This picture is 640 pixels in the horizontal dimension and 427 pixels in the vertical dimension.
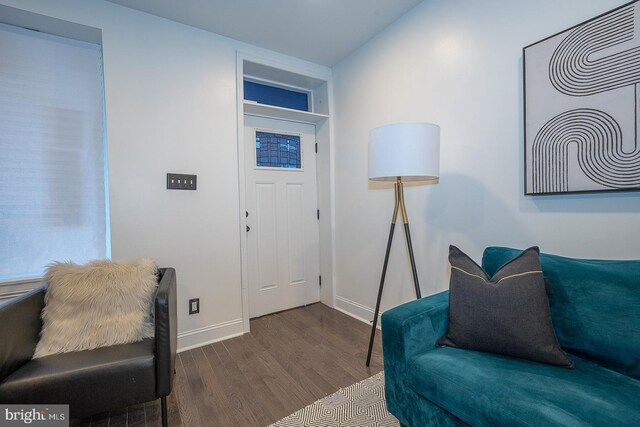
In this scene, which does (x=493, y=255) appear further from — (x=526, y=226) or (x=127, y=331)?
(x=127, y=331)

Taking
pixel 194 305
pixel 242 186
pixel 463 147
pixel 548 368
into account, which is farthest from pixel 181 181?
pixel 548 368

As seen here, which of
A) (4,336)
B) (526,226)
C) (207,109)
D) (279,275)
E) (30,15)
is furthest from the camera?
(279,275)

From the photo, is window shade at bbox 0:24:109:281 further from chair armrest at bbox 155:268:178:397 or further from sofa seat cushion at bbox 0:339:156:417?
chair armrest at bbox 155:268:178:397

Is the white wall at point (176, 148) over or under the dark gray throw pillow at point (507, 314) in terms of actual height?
over

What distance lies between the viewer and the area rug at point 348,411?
148 cm

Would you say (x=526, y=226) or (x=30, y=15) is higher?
(x=30, y=15)

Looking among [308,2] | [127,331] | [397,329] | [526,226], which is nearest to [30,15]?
[308,2]

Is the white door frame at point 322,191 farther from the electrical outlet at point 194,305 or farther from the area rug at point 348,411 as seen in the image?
the area rug at point 348,411

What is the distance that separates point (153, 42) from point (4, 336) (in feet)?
6.85

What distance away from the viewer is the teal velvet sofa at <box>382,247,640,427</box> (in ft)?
3.00

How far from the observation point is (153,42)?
221 cm

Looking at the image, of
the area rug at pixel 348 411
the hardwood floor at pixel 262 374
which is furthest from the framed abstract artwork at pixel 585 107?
the hardwood floor at pixel 262 374

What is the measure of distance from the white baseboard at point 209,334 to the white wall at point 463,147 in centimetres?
119

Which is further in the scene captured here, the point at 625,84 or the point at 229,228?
the point at 229,228
